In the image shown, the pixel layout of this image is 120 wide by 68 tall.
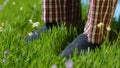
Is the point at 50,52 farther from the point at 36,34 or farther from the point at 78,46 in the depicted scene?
the point at 36,34

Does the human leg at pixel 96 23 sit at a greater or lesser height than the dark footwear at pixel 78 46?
greater

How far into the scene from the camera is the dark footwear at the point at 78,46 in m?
3.06

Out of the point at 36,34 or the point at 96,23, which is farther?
the point at 36,34

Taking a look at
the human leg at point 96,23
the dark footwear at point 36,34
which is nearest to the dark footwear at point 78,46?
the human leg at point 96,23

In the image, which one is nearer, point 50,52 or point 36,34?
point 50,52

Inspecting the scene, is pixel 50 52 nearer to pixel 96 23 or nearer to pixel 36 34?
pixel 96 23

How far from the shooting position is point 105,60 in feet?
9.11

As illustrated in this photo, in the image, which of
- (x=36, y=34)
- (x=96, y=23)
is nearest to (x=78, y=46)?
(x=96, y=23)

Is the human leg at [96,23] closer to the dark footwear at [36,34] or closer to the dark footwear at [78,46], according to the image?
the dark footwear at [78,46]

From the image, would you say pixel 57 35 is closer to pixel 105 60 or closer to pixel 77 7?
pixel 77 7

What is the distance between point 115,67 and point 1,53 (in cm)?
68

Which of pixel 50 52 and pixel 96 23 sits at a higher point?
pixel 96 23

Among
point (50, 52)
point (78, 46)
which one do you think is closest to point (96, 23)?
point (78, 46)

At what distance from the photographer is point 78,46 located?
3129mm
